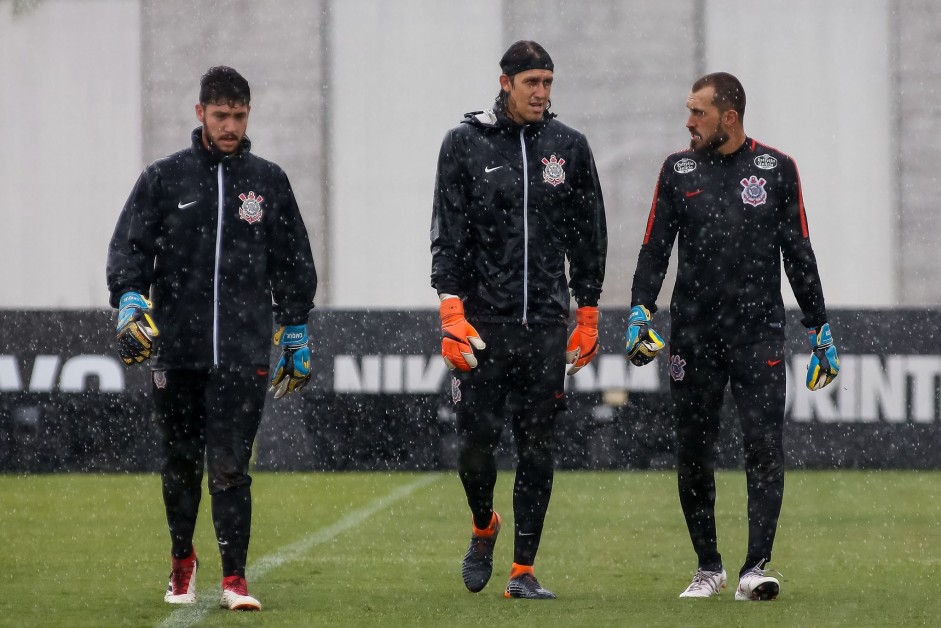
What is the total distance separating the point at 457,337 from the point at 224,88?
1.25 m

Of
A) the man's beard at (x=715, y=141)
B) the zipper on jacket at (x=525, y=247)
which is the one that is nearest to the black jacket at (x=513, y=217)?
the zipper on jacket at (x=525, y=247)

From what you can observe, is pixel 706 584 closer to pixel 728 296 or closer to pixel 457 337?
pixel 728 296

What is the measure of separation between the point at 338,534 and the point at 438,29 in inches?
260

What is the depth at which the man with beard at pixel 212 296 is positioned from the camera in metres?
5.81

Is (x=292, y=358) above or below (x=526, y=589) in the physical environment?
above

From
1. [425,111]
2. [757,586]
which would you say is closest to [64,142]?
[425,111]

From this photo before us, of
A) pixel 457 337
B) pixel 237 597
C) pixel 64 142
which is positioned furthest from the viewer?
pixel 64 142

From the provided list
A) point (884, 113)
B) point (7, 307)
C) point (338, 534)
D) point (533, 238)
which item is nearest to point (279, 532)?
point (338, 534)

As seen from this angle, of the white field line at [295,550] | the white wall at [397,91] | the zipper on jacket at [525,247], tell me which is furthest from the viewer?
the white wall at [397,91]

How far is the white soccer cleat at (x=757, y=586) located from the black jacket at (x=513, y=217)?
1.21 m

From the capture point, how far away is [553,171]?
6191mm

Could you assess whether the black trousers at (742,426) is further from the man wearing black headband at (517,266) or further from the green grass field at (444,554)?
the man wearing black headband at (517,266)

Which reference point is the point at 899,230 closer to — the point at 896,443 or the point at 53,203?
the point at 896,443

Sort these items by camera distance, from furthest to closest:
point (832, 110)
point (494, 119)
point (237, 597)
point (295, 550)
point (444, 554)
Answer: point (832, 110) → point (295, 550) → point (444, 554) → point (494, 119) → point (237, 597)
